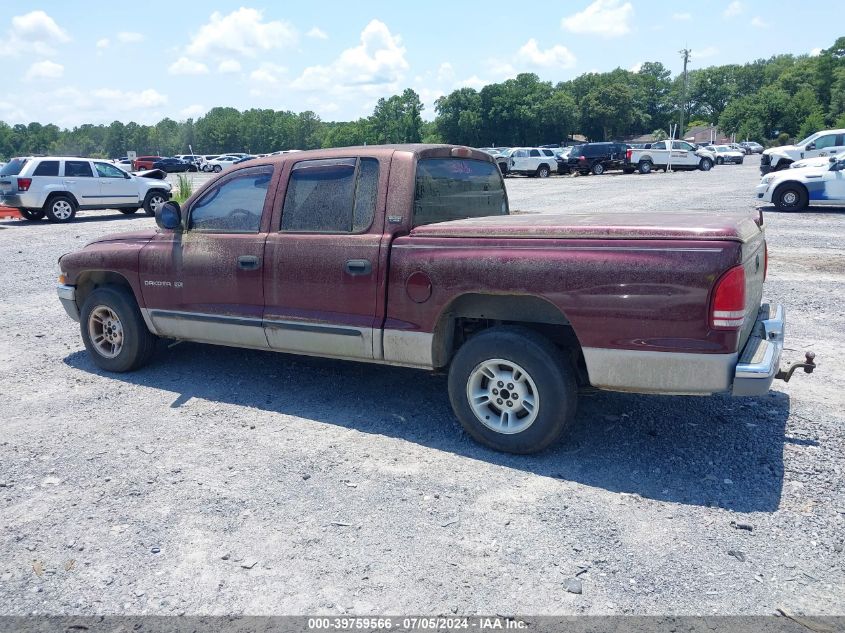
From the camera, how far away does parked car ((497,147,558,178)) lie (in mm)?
39531

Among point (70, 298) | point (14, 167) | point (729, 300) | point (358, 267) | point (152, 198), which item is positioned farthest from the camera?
point (152, 198)

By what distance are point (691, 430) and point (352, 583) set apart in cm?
263

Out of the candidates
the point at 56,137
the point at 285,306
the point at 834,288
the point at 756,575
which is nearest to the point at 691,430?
the point at 756,575

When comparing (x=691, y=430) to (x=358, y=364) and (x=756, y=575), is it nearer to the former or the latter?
(x=756, y=575)

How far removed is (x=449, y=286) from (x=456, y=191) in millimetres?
1229

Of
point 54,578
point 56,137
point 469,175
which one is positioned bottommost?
point 54,578

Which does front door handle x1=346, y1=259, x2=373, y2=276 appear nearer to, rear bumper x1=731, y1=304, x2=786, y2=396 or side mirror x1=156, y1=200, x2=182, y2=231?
side mirror x1=156, y1=200, x2=182, y2=231

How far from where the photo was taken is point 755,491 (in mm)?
3844

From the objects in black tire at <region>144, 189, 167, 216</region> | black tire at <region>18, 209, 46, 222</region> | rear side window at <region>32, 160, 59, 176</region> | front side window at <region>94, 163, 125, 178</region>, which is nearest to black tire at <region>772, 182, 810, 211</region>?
black tire at <region>144, 189, 167, 216</region>

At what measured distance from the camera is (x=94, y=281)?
247 inches

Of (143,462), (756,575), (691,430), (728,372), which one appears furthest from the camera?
(691,430)

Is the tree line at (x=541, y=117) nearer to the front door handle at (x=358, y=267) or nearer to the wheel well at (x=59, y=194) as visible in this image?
the wheel well at (x=59, y=194)

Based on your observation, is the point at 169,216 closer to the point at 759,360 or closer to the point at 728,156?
the point at 759,360

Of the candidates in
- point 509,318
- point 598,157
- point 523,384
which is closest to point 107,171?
point 509,318
